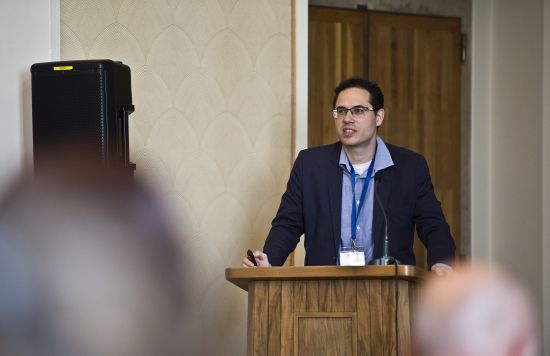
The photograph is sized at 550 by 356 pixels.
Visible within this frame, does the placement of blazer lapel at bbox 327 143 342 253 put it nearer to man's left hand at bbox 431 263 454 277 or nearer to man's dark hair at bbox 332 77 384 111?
man's dark hair at bbox 332 77 384 111

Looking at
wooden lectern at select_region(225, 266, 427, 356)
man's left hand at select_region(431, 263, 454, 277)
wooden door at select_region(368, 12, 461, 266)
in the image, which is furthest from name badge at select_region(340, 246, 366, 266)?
wooden door at select_region(368, 12, 461, 266)

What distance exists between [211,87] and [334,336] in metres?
2.16

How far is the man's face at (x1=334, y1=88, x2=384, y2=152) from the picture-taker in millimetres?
3500

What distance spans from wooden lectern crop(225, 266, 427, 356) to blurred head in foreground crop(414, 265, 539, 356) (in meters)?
1.45

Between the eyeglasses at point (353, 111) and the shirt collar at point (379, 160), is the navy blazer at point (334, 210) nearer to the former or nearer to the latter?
the shirt collar at point (379, 160)

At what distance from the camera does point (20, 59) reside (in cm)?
390

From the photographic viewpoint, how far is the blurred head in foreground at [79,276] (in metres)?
0.55

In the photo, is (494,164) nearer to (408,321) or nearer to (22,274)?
(408,321)

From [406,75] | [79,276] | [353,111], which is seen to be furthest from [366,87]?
[79,276]

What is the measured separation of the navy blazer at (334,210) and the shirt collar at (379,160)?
0.07 ft

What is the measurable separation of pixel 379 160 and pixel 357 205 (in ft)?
0.87

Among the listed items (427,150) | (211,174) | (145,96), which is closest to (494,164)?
(427,150)

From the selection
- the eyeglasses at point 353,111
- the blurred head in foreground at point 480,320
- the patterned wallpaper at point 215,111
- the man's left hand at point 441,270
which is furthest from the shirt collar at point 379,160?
the blurred head in foreground at point 480,320

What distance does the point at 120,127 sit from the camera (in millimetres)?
3510
